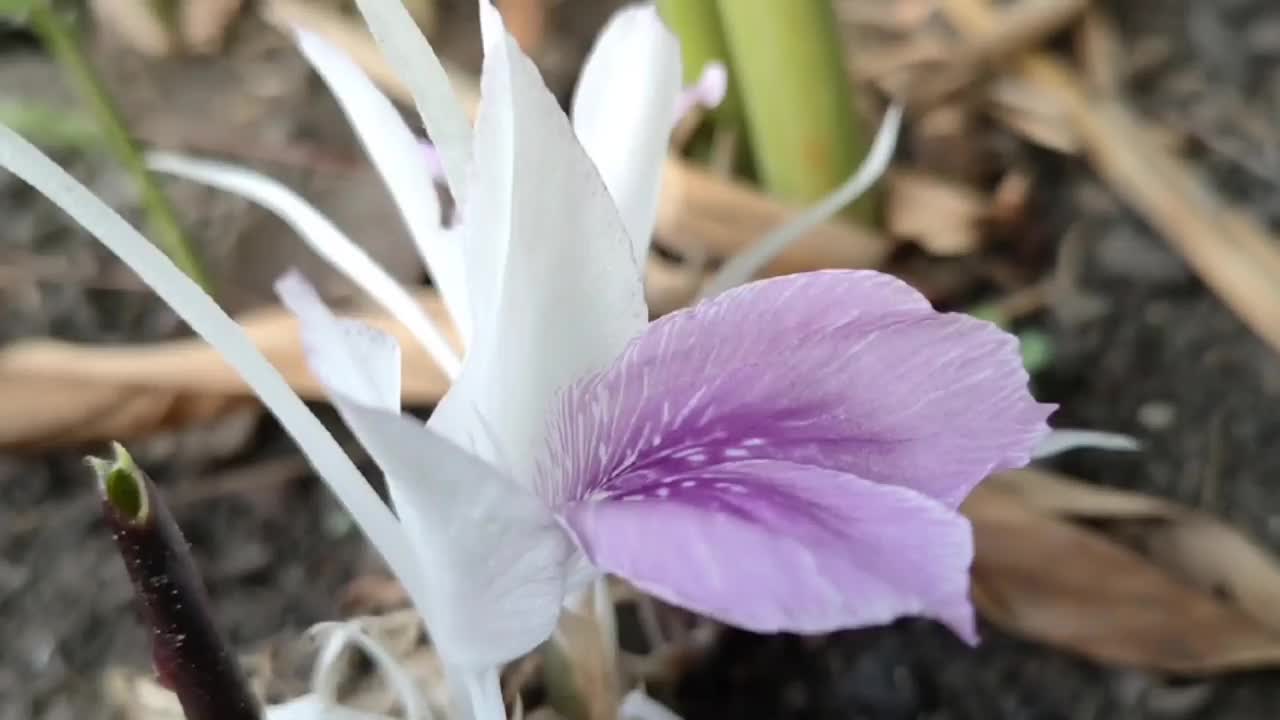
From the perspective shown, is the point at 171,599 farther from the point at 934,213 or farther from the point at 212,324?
the point at 934,213

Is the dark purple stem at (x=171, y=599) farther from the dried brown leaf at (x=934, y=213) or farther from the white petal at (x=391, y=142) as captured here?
the dried brown leaf at (x=934, y=213)

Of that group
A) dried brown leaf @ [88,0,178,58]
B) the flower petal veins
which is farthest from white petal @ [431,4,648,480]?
dried brown leaf @ [88,0,178,58]

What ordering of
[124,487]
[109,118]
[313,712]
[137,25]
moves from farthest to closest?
[137,25]
[109,118]
[313,712]
[124,487]

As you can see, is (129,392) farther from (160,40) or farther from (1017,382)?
(1017,382)

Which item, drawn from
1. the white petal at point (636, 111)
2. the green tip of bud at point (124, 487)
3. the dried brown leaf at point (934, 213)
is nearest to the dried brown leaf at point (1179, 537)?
the dried brown leaf at point (934, 213)

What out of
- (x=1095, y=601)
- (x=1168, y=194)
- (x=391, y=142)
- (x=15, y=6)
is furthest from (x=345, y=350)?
(x=1168, y=194)

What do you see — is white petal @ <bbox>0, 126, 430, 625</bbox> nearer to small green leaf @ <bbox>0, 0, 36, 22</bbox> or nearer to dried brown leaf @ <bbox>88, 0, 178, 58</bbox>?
small green leaf @ <bbox>0, 0, 36, 22</bbox>

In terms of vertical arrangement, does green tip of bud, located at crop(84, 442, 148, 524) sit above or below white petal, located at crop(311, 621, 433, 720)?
above
